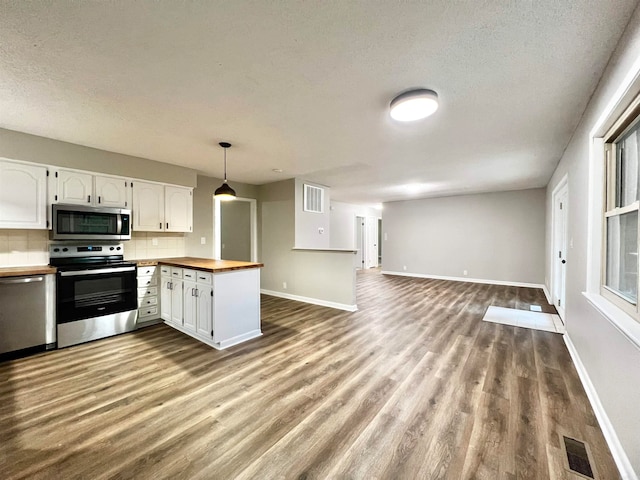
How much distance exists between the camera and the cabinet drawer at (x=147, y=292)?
3795 millimetres

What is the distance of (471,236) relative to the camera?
754 centimetres

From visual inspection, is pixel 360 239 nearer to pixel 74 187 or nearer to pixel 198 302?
pixel 198 302

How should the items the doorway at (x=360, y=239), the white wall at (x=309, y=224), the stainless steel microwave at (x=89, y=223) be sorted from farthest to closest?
the doorway at (x=360, y=239) < the white wall at (x=309, y=224) < the stainless steel microwave at (x=89, y=223)

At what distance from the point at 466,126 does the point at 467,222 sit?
5.32 m

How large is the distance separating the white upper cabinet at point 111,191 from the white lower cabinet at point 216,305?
47.1 inches

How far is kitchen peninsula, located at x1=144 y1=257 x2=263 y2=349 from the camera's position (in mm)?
3125

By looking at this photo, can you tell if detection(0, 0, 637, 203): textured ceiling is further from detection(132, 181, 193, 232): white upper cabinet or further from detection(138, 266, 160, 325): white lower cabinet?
detection(138, 266, 160, 325): white lower cabinet

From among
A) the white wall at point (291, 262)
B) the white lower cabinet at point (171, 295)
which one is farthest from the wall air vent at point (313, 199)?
the white lower cabinet at point (171, 295)

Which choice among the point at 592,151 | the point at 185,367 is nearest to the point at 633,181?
the point at 592,151

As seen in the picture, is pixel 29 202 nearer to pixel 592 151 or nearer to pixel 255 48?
pixel 255 48

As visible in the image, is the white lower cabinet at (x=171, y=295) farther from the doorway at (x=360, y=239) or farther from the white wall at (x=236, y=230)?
the doorway at (x=360, y=239)

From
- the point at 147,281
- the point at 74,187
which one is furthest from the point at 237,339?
the point at 74,187

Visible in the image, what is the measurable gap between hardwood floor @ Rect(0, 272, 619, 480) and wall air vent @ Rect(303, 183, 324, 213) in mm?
2998

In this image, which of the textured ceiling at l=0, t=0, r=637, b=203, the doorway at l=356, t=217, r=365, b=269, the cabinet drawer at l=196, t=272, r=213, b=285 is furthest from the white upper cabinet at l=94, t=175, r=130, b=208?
the doorway at l=356, t=217, r=365, b=269
